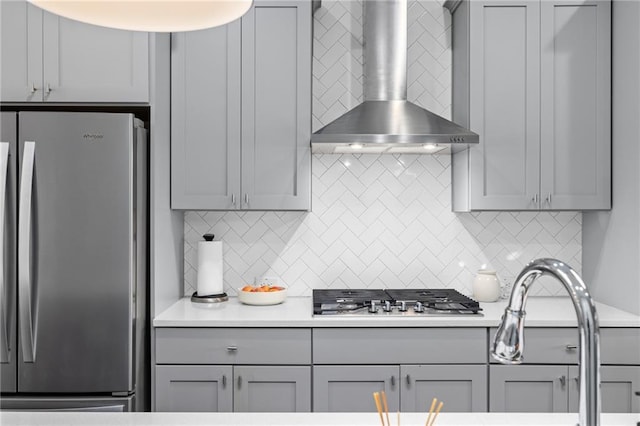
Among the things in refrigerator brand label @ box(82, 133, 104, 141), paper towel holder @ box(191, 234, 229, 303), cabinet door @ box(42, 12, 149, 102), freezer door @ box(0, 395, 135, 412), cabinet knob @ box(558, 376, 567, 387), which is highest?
cabinet door @ box(42, 12, 149, 102)

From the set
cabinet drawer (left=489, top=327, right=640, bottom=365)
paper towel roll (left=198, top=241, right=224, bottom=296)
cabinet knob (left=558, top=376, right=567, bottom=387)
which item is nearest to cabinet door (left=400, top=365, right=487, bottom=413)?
cabinet drawer (left=489, top=327, right=640, bottom=365)

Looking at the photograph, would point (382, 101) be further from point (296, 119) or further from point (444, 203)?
point (444, 203)

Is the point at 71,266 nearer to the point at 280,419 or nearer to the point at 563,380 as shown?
the point at 280,419

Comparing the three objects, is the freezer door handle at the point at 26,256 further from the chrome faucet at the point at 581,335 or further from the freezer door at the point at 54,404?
the chrome faucet at the point at 581,335

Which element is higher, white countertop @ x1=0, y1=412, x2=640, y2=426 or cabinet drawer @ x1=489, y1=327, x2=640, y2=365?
white countertop @ x1=0, y1=412, x2=640, y2=426

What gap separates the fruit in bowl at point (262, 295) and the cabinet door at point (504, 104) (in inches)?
44.2

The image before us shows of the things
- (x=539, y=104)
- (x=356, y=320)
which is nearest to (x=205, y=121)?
(x=356, y=320)

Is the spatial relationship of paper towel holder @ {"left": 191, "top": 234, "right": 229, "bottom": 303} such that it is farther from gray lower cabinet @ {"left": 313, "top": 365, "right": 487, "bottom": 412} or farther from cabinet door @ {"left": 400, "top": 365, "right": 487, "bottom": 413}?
cabinet door @ {"left": 400, "top": 365, "right": 487, "bottom": 413}

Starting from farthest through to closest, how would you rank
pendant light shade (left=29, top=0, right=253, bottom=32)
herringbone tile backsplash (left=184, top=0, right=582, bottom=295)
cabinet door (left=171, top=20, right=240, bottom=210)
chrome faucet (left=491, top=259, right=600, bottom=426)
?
herringbone tile backsplash (left=184, top=0, right=582, bottom=295), cabinet door (left=171, top=20, right=240, bottom=210), pendant light shade (left=29, top=0, right=253, bottom=32), chrome faucet (left=491, top=259, right=600, bottom=426)

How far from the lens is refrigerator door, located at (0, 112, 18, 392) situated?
2283 mm

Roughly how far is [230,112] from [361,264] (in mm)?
1154

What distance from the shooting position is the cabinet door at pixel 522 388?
2.53m

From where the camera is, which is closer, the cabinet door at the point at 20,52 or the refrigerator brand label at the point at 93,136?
the refrigerator brand label at the point at 93,136

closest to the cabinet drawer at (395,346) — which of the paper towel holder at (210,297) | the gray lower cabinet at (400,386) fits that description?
the gray lower cabinet at (400,386)
